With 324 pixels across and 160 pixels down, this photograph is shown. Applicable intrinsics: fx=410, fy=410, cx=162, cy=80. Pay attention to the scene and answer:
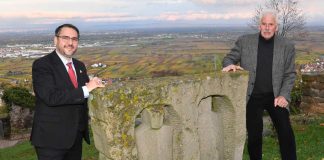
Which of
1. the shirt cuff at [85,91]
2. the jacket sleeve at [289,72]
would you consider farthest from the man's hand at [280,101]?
the shirt cuff at [85,91]

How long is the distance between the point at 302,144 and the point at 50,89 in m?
7.20

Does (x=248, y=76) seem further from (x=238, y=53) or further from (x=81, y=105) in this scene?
(x=81, y=105)

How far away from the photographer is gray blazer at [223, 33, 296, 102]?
21.1ft

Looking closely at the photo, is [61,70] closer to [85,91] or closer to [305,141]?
[85,91]

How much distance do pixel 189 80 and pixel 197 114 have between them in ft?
1.76

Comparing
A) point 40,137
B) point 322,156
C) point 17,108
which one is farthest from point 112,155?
point 17,108

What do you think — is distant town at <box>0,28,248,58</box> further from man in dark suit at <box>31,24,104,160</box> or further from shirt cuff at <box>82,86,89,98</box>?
shirt cuff at <box>82,86,89,98</box>

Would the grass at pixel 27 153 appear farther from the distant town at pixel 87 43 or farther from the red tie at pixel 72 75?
the distant town at pixel 87 43

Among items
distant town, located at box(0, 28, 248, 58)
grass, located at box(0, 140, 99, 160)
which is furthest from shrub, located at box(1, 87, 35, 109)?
distant town, located at box(0, 28, 248, 58)

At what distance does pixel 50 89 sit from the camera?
5.09 m

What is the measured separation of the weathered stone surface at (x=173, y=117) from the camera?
5477 millimetres

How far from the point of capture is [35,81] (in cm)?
522

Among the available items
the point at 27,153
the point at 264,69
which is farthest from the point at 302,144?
the point at 27,153

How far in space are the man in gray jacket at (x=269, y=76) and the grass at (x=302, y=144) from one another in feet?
7.27
